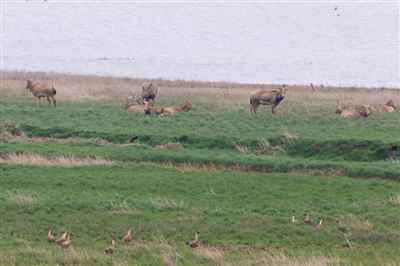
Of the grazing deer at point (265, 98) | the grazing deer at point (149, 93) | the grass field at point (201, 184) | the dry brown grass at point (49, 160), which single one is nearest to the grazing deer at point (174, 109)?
the grass field at point (201, 184)

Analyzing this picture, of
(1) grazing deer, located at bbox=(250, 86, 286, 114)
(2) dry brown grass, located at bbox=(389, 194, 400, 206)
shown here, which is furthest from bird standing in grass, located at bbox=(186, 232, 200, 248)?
(1) grazing deer, located at bbox=(250, 86, 286, 114)

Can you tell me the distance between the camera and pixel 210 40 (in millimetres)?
103312

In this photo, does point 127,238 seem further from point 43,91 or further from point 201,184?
point 43,91

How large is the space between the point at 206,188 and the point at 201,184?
37 cm

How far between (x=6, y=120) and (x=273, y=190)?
37.5 ft

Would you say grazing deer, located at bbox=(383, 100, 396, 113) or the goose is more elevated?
grazing deer, located at bbox=(383, 100, 396, 113)

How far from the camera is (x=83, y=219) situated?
18.1 meters

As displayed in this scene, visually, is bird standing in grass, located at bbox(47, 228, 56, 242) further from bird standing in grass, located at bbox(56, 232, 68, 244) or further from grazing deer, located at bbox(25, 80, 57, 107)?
grazing deer, located at bbox(25, 80, 57, 107)

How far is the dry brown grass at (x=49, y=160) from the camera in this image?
2308 centimetres

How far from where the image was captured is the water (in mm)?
68875

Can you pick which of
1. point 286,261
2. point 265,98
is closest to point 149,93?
point 265,98

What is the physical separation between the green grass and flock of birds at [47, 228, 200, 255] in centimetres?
14

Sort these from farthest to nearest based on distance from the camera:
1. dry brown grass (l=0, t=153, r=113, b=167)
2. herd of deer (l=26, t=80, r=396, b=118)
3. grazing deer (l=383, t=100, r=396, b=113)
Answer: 1. grazing deer (l=383, t=100, r=396, b=113)
2. herd of deer (l=26, t=80, r=396, b=118)
3. dry brown grass (l=0, t=153, r=113, b=167)

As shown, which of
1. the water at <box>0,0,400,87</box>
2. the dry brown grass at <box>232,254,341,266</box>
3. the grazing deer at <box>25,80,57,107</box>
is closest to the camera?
the dry brown grass at <box>232,254,341,266</box>
